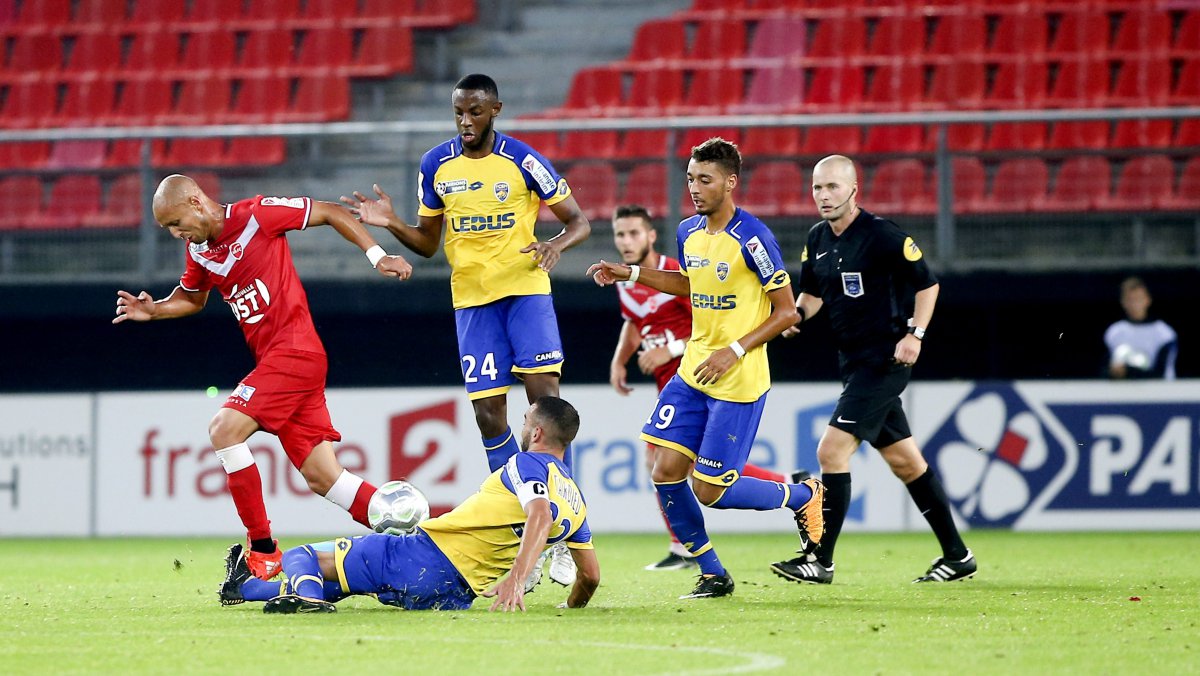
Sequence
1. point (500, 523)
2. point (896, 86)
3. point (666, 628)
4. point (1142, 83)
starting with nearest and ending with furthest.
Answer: point (666, 628) < point (500, 523) < point (1142, 83) < point (896, 86)

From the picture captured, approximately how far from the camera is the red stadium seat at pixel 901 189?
515 inches

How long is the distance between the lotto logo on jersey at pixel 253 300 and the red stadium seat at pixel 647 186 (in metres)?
6.38

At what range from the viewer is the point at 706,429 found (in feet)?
23.7

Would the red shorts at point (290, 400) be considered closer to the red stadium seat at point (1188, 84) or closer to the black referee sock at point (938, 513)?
the black referee sock at point (938, 513)

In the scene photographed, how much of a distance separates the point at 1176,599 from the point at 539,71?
450 inches

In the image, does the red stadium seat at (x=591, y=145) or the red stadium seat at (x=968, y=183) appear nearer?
the red stadium seat at (x=968, y=183)

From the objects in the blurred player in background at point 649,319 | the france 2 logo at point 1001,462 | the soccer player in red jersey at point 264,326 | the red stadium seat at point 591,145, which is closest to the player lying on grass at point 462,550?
the soccer player in red jersey at point 264,326

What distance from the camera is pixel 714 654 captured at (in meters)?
5.21

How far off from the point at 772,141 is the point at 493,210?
25.4ft

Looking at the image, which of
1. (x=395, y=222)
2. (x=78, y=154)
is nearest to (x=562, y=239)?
(x=395, y=222)

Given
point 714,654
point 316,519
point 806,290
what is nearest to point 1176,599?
point 806,290

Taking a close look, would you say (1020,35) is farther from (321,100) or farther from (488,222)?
(488,222)

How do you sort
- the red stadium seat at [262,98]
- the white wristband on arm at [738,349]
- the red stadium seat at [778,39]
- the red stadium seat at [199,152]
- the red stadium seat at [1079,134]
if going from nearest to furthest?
the white wristband on arm at [738,349], the red stadium seat at [1079,134], the red stadium seat at [199,152], the red stadium seat at [778,39], the red stadium seat at [262,98]

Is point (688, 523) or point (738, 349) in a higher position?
point (738, 349)
